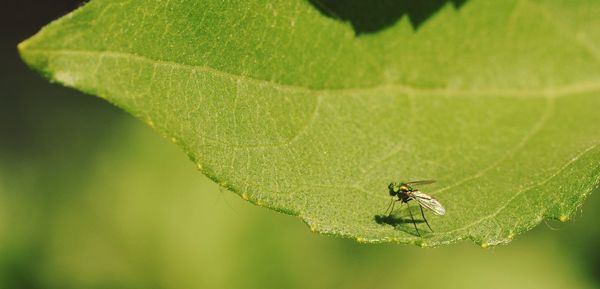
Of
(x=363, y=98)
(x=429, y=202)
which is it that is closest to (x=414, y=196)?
(x=429, y=202)

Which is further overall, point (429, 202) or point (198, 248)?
point (198, 248)

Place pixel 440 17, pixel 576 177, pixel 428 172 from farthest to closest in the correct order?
pixel 440 17, pixel 428 172, pixel 576 177

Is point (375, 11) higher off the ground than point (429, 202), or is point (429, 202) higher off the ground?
point (375, 11)

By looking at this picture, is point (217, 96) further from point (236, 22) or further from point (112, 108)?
point (112, 108)

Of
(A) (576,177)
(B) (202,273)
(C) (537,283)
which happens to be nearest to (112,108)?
(B) (202,273)

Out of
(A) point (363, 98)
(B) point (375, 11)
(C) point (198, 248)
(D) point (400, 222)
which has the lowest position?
(C) point (198, 248)

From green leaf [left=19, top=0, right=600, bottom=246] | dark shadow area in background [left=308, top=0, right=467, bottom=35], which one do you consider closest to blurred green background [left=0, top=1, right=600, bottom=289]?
green leaf [left=19, top=0, right=600, bottom=246]

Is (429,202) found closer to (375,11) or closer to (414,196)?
(414,196)
